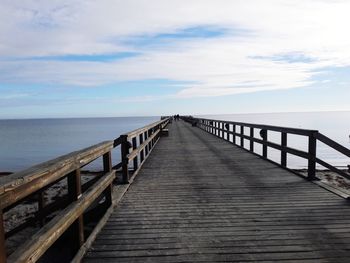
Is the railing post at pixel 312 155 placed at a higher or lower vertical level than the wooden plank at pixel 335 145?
lower

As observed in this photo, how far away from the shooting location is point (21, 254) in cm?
248

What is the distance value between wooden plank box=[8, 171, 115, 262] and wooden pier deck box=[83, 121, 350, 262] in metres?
0.57

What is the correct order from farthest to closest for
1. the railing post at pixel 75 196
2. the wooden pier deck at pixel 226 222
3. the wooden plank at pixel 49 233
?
the wooden pier deck at pixel 226 222 → the railing post at pixel 75 196 → the wooden plank at pixel 49 233

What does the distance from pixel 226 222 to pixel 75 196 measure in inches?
86.5

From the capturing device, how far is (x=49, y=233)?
3018mm

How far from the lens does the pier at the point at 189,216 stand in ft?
11.1

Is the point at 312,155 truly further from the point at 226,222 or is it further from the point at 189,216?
the point at 189,216

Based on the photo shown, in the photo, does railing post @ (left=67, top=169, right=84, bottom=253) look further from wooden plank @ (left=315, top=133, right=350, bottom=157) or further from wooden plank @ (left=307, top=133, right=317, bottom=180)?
wooden plank @ (left=307, top=133, right=317, bottom=180)

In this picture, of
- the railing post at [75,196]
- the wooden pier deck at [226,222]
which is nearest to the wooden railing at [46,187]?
the railing post at [75,196]

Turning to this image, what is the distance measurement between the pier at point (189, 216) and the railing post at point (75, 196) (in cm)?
1

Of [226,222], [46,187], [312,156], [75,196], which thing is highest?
[46,187]

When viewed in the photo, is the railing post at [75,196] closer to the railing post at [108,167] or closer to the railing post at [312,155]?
the railing post at [108,167]

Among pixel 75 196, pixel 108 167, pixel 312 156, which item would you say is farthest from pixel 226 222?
pixel 312 156

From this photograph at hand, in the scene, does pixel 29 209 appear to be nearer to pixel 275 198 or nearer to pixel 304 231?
pixel 275 198
